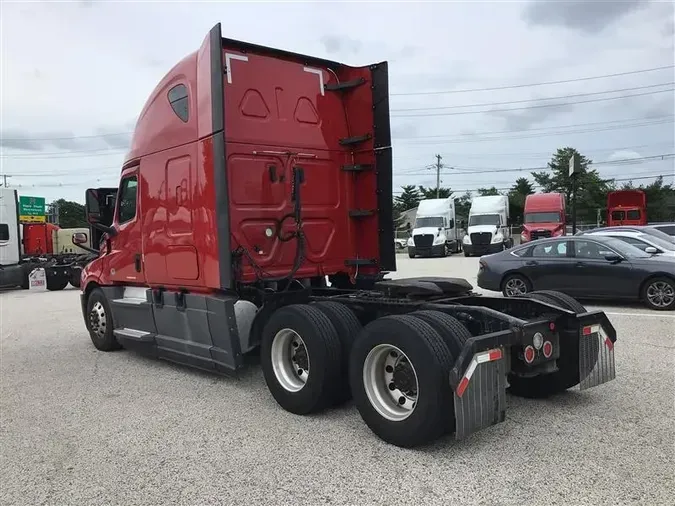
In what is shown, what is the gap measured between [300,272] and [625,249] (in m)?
7.42

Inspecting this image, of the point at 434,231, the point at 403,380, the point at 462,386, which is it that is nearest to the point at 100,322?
the point at 403,380

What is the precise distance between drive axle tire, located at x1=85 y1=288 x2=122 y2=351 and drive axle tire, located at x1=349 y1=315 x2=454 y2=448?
189 inches

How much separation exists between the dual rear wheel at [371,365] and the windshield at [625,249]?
7.68 metres

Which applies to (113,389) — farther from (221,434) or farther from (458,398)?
(458,398)

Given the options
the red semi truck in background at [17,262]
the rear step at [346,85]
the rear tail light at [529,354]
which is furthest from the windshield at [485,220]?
the rear tail light at [529,354]

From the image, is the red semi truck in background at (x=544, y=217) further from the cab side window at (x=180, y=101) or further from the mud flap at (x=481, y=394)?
the mud flap at (x=481, y=394)

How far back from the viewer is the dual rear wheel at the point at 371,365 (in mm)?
3934

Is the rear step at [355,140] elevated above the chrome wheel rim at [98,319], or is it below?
above

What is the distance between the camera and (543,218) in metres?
30.7

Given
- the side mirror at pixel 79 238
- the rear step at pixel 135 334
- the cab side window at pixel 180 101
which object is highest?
the cab side window at pixel 180 101

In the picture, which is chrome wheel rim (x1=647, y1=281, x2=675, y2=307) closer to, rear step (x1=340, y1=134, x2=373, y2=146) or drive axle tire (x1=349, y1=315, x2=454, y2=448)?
rear step (x1=340, y1=134, x2=373, y2=146)

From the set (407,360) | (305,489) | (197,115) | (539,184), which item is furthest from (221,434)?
(539,184)

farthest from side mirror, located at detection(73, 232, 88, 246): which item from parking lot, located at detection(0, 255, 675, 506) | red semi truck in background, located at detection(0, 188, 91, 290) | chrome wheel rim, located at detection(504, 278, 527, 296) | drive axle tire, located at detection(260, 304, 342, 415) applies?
red semi truck in background, located at detection(0, 188, 91, 290)

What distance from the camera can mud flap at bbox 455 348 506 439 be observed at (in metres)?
3.77
